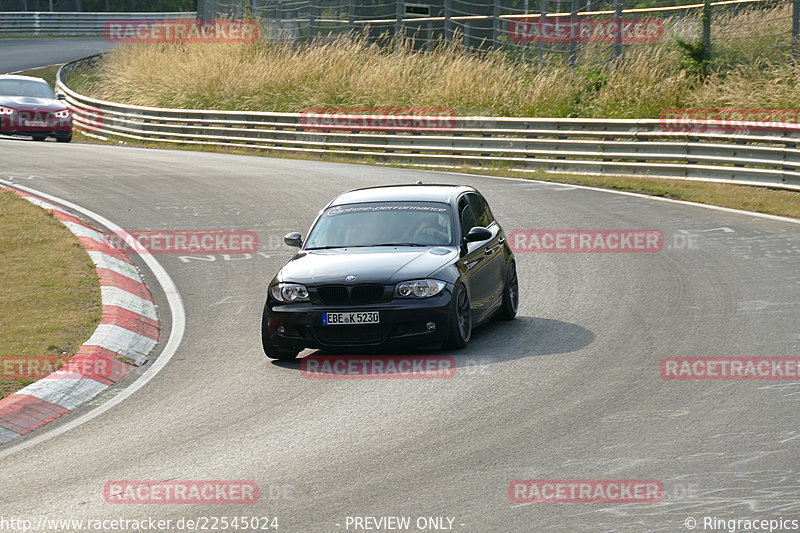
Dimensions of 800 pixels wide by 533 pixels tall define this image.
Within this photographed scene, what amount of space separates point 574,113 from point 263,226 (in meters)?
12.9

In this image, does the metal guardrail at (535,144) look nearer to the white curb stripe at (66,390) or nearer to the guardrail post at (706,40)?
the guardrail post at (706,40)

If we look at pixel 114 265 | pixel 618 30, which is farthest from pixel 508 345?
pixel 618 30

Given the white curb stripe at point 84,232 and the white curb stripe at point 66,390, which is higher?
the white curb stripe at point 66,390

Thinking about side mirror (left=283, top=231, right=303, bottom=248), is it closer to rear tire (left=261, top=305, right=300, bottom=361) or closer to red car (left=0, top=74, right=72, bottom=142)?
rear tire (left=261, top=305, right=300, bottom=361)

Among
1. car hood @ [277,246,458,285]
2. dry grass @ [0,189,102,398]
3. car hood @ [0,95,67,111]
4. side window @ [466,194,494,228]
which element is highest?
side window @ [466,194,494,228]

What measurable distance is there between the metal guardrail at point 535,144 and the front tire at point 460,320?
1121cm

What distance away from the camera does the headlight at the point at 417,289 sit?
10125 millimetres

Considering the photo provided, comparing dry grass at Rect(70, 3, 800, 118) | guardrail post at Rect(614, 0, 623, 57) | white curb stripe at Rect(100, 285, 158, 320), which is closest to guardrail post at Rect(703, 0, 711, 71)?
dry grass at Rect(70, 3, 800, 118)

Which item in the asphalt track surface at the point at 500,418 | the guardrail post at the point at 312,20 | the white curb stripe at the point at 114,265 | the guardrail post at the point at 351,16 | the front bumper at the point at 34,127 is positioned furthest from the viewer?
the guardrail post at the point at 312,20

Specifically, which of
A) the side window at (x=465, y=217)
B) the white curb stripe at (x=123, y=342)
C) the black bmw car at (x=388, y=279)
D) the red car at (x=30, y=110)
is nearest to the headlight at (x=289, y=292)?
the black bmw car at (x=388, y=279)

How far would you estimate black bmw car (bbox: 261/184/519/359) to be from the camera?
10.1 meters

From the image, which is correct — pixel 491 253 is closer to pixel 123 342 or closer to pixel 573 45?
pixel 123 342

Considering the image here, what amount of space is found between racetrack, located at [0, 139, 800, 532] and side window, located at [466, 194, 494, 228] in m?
1.01

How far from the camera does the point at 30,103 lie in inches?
1218
